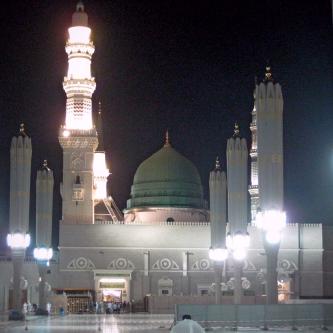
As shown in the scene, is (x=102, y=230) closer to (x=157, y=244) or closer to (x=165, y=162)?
(x=157, y=244)

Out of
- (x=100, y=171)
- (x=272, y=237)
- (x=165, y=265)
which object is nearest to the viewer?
(x=272, y=237)

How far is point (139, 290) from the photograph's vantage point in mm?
58562

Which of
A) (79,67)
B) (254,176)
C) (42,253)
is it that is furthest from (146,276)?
(79,67)

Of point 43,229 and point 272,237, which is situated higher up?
point 43,229

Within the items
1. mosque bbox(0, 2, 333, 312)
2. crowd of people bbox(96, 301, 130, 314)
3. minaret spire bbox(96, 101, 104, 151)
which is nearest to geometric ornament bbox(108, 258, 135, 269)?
mosque bbox(0, 2, 333, 312)

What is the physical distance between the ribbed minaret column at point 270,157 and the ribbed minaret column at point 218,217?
51.6 feet

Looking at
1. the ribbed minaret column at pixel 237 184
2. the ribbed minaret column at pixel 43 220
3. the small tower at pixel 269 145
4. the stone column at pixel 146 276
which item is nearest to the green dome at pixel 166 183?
the stone column at pixel 146 276

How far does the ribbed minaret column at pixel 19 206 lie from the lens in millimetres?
40000

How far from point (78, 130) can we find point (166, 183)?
951 cm

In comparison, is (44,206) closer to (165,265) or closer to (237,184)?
(237,184)

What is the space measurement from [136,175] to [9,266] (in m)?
12.7

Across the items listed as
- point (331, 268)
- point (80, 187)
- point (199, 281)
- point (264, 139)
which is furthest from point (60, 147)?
point (264, 139)

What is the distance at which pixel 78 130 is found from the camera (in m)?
59.2

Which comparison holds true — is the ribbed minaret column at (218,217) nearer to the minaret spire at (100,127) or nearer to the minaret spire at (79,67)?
the minaret spire at (79,67)
